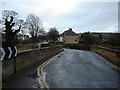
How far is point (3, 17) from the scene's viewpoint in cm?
5856

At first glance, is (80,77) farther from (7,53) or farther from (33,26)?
(33,26)

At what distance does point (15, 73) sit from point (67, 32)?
11608cm

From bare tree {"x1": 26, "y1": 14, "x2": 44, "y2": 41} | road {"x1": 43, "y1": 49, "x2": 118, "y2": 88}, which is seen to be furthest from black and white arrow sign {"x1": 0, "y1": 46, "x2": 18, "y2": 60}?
bare tree {"x1": 26, "y1": 14, "x2": 44, "y2": 41}

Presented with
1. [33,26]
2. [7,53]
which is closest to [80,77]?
[7,53]

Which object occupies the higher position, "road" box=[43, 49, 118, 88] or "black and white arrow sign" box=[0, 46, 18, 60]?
"black and white arrow sign" box=[0, 46, 18, 60]

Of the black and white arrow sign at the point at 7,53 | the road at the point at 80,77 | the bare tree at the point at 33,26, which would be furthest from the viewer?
the bare tree at the point at 33,26

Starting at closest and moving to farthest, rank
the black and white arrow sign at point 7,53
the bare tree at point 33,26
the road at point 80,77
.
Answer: the road at point 80,77, the black and white arrow sign at point 7,53, the bare tree at point 33,26

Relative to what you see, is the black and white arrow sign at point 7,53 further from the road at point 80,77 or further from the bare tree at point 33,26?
the bare tree at point 33,26

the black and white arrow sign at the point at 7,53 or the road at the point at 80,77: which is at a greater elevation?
the black and white arrow sign at the point at 7,53

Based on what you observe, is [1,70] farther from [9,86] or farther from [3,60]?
[9,86]

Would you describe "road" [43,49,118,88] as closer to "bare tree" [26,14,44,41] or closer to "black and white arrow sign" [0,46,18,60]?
"black and white arrow sign" [0,46,18,60]

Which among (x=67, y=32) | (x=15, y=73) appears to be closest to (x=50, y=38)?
(x=67, y=32)

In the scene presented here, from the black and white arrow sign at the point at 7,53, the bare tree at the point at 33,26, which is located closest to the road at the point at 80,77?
→ the black and white arrow sign at the point at 7,53

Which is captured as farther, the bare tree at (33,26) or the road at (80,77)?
the bare tree at (33,26)
